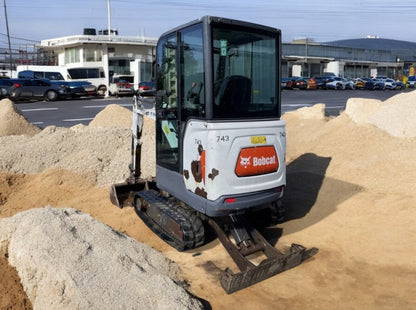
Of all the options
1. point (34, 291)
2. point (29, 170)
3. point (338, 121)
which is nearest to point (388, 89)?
point (338, 121)

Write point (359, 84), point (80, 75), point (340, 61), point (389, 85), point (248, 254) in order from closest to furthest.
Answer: point (248, 254), point (80, 75), point (359, 84), point (389, 85), point (340, 61)

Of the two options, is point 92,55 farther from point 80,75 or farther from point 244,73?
point 244,73

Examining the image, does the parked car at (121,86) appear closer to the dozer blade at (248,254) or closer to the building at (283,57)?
the building at (283,57)

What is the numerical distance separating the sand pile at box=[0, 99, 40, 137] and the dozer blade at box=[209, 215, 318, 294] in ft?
Answer: 28.8

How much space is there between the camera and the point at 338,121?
12.3 m

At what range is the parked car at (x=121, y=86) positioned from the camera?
30500mm

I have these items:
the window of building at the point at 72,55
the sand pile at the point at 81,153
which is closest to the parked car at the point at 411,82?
the window of building at the point at 72,55

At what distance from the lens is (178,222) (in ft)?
18.5

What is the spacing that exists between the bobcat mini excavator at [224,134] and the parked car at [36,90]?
886 inches

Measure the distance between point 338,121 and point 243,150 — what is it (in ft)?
26.0

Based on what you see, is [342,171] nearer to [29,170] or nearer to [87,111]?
[29,170]

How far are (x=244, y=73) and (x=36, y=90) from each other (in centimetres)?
2403

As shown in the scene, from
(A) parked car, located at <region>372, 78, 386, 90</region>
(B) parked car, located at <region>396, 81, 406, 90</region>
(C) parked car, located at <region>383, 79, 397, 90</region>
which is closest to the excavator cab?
(A) parked car, located at <region>372, 78, 386, 90</region>

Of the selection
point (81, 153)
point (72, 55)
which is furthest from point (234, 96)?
point (72, 55)
